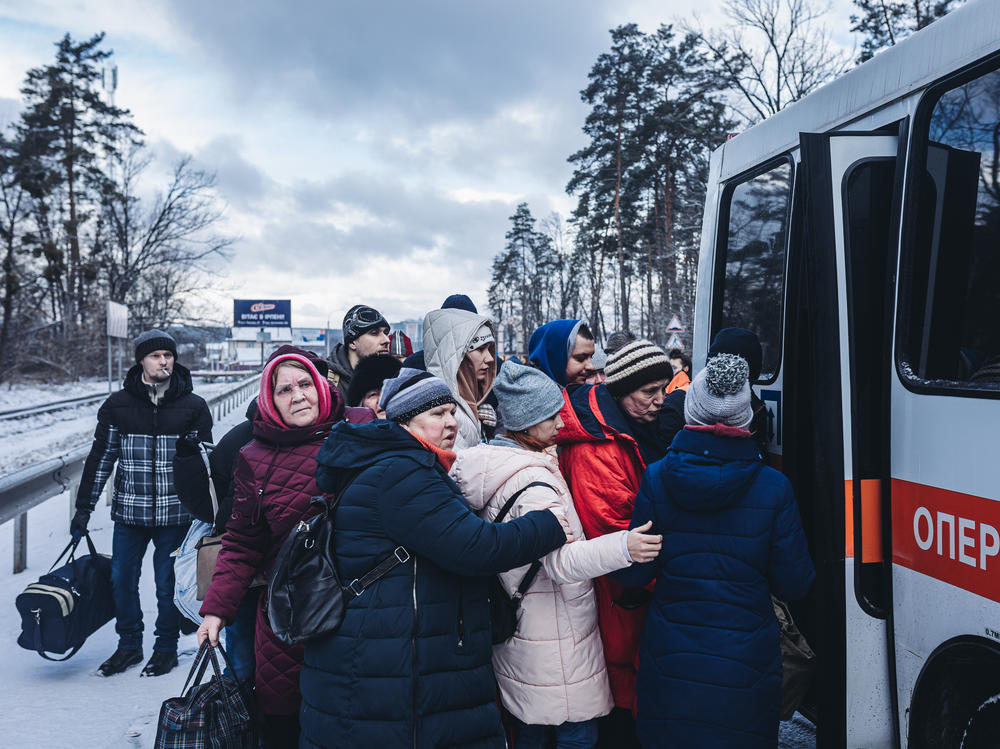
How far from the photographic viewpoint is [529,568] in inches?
98.8

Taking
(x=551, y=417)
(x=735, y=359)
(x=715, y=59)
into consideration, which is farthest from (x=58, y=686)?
(x=715, y=59)

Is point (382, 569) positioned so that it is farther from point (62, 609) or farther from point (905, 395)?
point (62, 609)

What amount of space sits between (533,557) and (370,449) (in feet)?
2.02

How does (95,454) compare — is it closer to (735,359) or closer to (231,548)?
(231,548)

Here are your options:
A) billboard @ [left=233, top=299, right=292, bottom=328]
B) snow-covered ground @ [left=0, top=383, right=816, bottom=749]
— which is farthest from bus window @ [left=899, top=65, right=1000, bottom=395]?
billboard @ [left=233, top=299, right=292, bottom=328]

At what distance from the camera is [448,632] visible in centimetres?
223

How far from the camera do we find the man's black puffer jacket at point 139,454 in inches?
180

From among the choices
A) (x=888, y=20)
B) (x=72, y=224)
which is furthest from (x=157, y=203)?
(x=888, y=20)

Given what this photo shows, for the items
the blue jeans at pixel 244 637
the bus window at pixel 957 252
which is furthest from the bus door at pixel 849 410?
the blue jeans at pixel 244 637

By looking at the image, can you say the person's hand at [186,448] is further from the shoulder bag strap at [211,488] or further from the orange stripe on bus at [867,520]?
the orange stripe on bus at [867,520]

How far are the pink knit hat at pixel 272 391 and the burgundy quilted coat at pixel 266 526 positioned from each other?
1 cm

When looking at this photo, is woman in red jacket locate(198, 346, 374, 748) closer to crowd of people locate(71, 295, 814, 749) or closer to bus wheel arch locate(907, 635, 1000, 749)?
crowd of people locate(71, 295, 814, 749)

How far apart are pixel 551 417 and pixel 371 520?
0.76 meters

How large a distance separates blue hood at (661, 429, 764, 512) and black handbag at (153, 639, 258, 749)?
5.64ft
